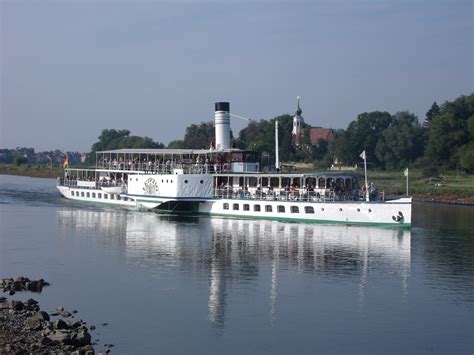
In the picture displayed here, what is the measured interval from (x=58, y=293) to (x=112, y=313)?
4.21 m

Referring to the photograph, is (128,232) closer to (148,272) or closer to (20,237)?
(20,237)

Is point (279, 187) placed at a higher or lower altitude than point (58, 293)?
higher

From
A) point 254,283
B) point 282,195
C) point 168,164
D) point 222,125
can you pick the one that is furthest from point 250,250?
point 222,125

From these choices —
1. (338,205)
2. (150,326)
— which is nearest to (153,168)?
(338,205)

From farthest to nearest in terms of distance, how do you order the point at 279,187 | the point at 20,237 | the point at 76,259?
the point at 279,187 → the point at 20,237 → the point at 76,259

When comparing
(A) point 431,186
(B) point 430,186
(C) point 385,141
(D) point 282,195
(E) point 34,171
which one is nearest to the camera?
(D) point 282,195

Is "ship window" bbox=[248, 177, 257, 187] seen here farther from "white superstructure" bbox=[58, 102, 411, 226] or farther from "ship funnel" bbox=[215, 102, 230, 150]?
"ship funnel" bbox=[215, 102, 230, 150]

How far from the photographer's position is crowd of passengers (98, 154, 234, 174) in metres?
60.1

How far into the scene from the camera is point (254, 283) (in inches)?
1315

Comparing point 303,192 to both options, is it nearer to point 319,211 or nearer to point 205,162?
point 319,211

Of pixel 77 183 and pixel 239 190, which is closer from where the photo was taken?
pixel 239 190

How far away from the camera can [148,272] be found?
35656mm

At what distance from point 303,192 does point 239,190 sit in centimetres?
620

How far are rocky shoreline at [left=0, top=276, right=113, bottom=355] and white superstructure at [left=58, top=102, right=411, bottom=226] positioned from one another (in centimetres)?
2838
